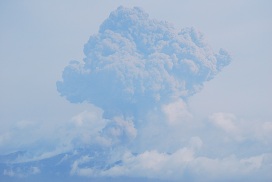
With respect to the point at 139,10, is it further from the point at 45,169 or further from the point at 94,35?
the point at 45,169

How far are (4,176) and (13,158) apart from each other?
959mm

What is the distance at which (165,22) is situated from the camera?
19.8 metres

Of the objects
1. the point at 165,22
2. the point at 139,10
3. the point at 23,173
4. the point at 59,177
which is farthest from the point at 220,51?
the point at 23,173

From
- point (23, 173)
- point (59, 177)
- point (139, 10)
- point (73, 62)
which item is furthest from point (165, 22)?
point (23, 173)

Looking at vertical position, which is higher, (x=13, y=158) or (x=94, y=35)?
(x=94, y=35)

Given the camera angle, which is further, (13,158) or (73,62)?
(13,158)

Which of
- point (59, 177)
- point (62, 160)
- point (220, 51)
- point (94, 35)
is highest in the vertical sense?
point (94, 35)

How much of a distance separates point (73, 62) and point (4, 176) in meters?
6.71

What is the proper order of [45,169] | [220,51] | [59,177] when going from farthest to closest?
[45,169], [59,177], [220,51]

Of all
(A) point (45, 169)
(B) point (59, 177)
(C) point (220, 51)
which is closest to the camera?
(C) point (220, 51)

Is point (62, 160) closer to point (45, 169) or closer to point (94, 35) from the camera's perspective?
point (45, 169)

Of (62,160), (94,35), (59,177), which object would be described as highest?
(94,35)

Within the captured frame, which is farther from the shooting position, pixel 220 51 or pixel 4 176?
pixel 4 176

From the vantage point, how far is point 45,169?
22.4 metres
